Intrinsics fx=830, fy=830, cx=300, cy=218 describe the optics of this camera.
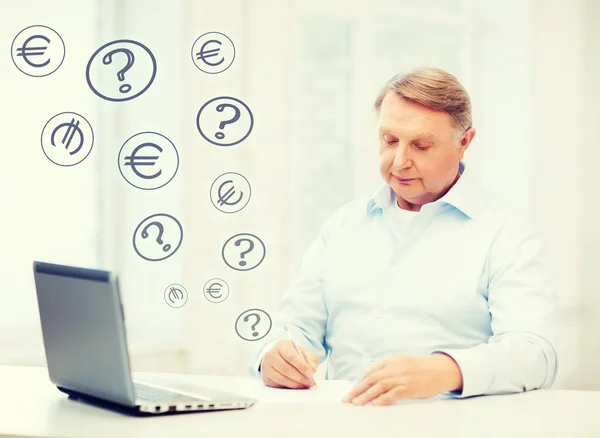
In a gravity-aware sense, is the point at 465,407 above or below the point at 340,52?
below

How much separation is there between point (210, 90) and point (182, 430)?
1722mm

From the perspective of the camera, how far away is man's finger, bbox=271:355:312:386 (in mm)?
1512

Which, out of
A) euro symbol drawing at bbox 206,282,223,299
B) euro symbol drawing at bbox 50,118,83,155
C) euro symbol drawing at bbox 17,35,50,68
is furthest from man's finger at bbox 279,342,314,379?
euro symbol drawing at bbox 17,35,50,68

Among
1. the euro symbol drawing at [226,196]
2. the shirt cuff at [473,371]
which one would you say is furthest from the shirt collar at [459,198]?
the euro symbol drawing at [226,196]

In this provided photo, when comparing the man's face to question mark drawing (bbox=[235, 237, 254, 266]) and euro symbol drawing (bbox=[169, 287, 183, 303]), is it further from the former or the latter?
euro symbol drawing (bbox=[169, 287, 183, 303])

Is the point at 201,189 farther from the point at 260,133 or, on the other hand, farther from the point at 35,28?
the point at 35,28

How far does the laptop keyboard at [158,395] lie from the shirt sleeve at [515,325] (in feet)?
1.49

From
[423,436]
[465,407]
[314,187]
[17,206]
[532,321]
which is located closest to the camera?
[423,436]

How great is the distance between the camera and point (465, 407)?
135 cm

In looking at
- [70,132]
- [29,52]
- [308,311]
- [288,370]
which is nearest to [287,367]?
[288,370]

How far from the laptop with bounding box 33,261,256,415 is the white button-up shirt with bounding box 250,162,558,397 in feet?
1.19

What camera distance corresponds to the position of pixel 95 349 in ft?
4.05

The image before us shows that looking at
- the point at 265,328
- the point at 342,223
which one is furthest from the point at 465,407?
the point at 265,328

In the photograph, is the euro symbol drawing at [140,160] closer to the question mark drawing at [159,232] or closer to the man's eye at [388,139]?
the question mark drawing at [159,232]
